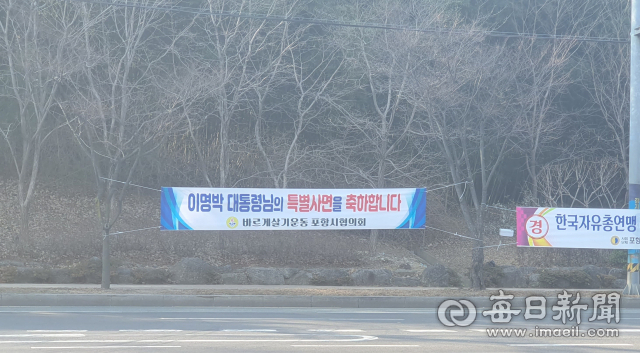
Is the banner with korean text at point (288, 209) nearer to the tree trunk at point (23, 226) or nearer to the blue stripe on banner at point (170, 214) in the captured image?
the blue stripe on banner at point (170, 214)

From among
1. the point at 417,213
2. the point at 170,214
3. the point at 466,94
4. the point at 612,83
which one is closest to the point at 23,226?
the point at 170,214

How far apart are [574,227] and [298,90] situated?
13.2m

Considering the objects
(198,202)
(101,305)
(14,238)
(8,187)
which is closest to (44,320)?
(101,305)

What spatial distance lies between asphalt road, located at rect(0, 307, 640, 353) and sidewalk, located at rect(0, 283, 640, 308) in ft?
2.42

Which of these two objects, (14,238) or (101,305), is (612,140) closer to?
(101,305)

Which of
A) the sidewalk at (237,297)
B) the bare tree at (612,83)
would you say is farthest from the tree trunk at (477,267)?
the bare tree at (612,83)

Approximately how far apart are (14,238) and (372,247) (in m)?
13.1

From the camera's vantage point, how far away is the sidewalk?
44.4 feet

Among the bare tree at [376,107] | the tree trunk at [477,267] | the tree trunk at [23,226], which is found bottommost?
the tree trunk at [477,267]

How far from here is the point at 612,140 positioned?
26.9 m

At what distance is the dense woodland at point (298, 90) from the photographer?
65.9ft

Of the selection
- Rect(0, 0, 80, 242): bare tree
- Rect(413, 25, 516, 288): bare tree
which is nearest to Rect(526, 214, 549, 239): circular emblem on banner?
Rect(413, 25, 516, 288): bare tree

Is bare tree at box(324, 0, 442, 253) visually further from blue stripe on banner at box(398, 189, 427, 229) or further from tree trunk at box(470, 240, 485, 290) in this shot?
tree trunk at box(470, 240, 485, 290)

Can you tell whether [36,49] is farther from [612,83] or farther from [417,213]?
[612,83]
